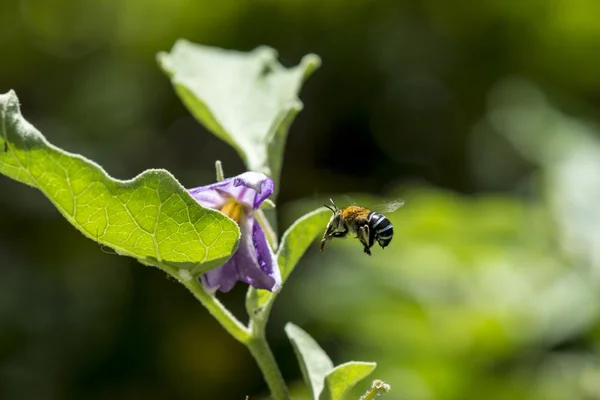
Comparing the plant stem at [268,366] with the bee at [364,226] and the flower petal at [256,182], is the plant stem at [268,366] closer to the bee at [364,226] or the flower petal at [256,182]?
the flower petal at [256,182]

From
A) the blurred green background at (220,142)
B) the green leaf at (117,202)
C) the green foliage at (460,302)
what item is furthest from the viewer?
the blurred green background at (220,142)

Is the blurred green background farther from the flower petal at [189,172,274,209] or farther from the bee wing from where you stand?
the flower petal at [189,172,274,209]

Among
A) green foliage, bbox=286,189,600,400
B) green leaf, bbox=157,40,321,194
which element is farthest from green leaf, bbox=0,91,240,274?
green foliage, bbox=286,189,600,400

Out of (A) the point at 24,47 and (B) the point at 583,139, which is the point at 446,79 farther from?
(A) the point at 24,47

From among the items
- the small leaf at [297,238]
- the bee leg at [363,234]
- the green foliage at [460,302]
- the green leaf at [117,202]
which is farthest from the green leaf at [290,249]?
the green foliage at [460,302]

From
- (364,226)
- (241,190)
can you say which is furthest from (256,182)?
(364,226)

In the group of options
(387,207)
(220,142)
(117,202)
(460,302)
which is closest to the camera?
(117,202)

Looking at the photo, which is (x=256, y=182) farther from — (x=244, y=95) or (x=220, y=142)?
(x=220, y=142)
